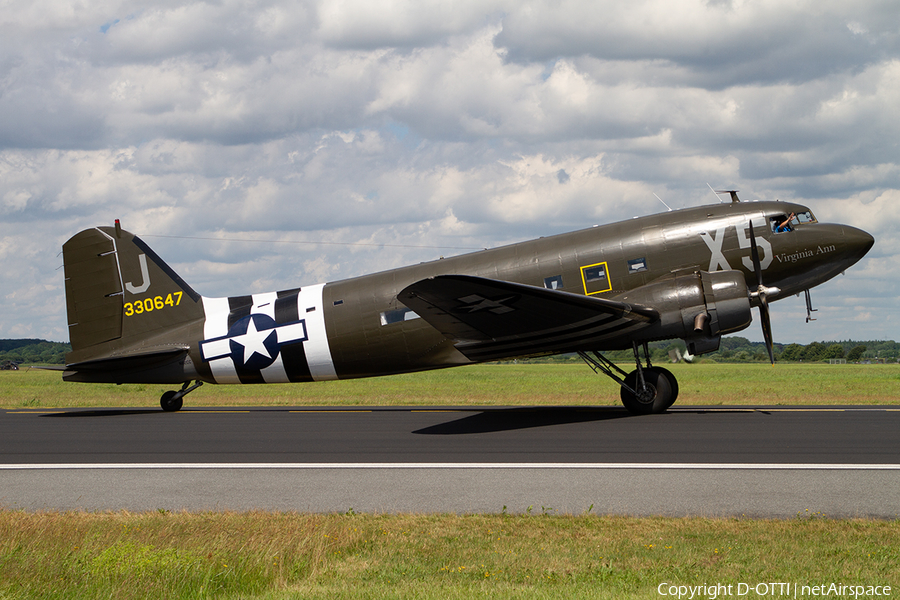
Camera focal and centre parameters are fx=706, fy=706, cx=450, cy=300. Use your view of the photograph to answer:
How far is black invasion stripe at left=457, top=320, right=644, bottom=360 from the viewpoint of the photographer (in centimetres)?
1780

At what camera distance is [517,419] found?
18.1m

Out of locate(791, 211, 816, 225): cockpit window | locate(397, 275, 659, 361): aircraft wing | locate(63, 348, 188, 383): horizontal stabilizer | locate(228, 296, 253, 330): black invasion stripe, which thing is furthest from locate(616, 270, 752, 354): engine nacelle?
locate(63, 348, 188, 383): horizontal stabilizer

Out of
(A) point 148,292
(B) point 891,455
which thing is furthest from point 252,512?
(A) point 148,292

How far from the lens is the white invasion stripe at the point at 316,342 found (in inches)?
802

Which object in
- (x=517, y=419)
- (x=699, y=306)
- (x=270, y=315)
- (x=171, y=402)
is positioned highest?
(x=270, y=315)

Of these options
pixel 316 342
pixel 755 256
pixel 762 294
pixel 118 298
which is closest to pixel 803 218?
pixel 755 256

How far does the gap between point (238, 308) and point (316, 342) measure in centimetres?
303

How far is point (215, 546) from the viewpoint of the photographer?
7.09 metres

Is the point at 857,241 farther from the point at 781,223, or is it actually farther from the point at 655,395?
the point at 655,395

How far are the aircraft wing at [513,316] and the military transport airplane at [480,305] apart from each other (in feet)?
0.15

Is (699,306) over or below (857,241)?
below

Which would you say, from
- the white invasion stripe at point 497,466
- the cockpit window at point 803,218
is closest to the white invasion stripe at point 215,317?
the white invasion stripe at point 497,466

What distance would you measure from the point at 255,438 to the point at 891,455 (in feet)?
40.5

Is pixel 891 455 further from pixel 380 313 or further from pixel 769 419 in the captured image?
pixel 380 313
